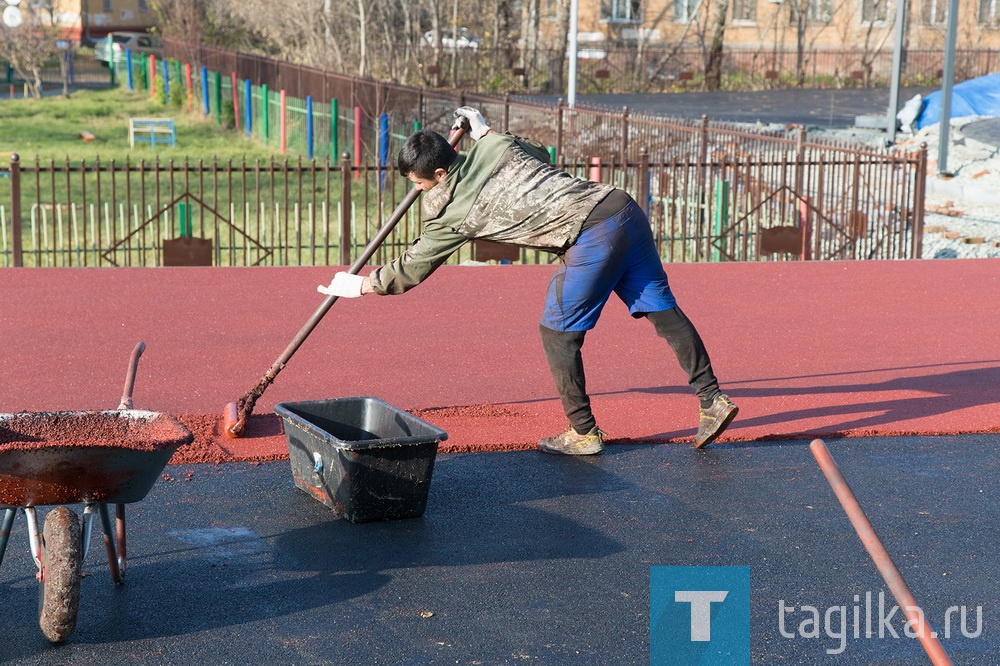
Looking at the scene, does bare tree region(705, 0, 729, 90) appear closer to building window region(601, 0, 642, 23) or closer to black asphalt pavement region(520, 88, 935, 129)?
black asphalt pavement region(520, 88, 935, 129)

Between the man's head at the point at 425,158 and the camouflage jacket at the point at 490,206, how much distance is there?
0.27 feet

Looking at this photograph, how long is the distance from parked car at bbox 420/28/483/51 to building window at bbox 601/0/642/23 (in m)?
6.78

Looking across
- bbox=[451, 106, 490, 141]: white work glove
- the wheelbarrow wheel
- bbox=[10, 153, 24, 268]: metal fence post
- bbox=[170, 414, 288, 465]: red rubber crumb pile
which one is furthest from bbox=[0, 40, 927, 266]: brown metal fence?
the wheelbarrow wheel

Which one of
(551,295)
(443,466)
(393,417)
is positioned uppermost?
(551,295)

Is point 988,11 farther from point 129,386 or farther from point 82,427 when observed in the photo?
point 82,427

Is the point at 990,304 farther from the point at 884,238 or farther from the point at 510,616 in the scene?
the point at 510,616

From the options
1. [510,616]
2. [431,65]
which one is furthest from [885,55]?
[510,616]

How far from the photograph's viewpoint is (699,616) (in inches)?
175

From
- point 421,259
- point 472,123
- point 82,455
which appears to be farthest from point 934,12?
point 82,455

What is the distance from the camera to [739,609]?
4500 mm

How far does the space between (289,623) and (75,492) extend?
0.87m

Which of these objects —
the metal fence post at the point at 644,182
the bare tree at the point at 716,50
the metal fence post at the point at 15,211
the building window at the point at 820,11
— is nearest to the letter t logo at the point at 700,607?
the metal fence post at the point at 644,182

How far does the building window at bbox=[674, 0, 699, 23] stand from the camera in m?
43.8

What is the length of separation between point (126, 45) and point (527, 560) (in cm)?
4091
